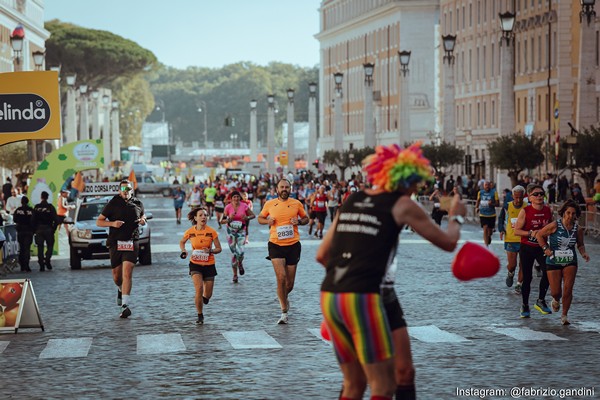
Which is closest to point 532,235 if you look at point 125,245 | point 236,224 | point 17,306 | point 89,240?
point 125,245

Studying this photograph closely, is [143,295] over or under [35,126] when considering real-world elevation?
under

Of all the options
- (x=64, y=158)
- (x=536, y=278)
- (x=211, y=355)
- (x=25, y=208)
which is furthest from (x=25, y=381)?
(x=64, y=158)

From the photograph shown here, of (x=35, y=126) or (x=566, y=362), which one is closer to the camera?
(x=566, y=362)

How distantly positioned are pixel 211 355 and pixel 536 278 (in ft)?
35.6

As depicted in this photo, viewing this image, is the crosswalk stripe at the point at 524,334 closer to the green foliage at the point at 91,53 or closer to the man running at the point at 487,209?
the man running at the point at 487,209

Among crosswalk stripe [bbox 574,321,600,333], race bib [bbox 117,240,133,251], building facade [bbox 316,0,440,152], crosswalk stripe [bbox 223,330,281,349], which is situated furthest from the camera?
building facade [bbox 316,0,440,152]

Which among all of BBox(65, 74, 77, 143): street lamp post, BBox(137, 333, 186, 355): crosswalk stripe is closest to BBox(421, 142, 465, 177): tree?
BBox(65, 74, 77, 143): street lamp post

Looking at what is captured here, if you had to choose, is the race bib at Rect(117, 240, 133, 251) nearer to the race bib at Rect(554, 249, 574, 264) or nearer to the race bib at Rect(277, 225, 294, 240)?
the race bib at Rect(277, 225, 294, 240)

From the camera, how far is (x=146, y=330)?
728 inches

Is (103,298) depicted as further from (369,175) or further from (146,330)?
(369,175)

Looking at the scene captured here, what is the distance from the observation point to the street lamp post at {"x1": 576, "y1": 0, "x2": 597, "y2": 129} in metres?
48.5

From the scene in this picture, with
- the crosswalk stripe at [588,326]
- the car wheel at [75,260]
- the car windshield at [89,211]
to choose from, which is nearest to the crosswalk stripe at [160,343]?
the crosswalk stripe at [588,326]

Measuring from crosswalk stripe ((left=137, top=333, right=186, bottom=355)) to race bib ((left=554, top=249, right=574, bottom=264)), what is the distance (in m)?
4.28

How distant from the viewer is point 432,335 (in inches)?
687
